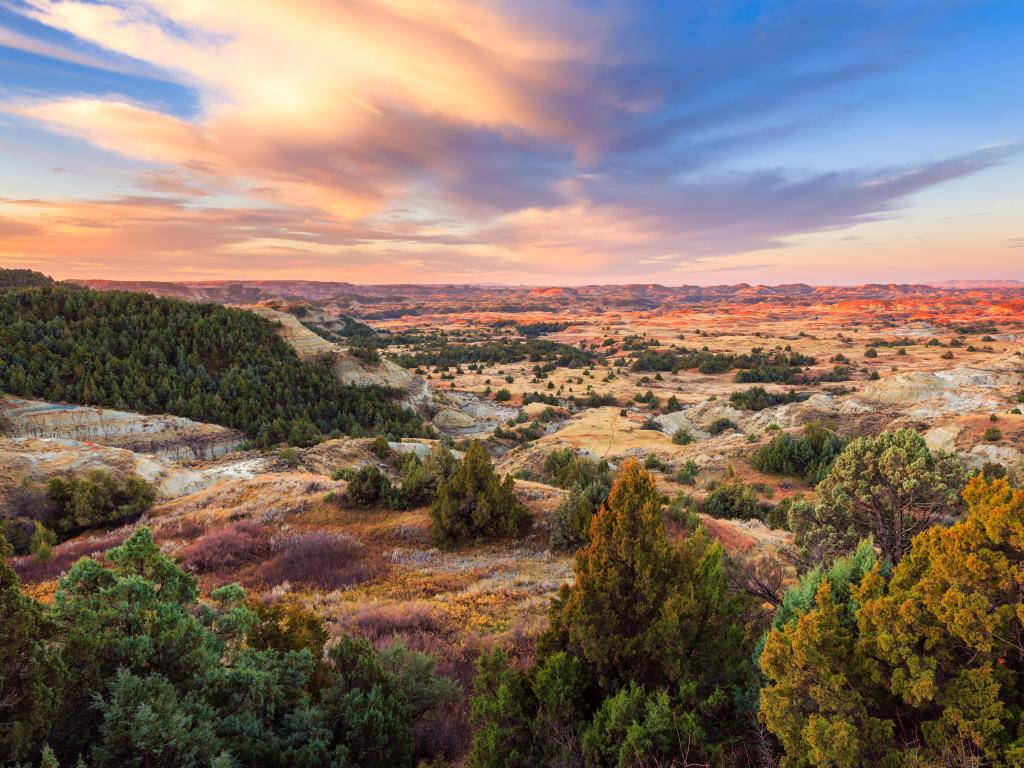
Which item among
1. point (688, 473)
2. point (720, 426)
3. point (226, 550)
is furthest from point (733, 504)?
point (720, 426)

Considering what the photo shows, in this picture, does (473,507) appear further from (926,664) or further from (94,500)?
(94,500)

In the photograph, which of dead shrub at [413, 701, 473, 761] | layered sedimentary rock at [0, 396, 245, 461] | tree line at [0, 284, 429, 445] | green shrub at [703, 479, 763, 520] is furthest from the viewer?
tree line at [0, 284, 429, 445]

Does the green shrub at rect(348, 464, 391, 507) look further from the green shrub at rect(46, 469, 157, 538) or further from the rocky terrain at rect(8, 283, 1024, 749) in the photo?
the green shrub at rect(46, 469, 157, 538)

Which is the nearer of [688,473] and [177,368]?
[688,473]

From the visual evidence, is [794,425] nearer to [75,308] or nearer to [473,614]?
[473,614]

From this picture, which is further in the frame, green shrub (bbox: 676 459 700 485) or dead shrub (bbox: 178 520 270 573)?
green shrub (bbox: 676 459 700 485)

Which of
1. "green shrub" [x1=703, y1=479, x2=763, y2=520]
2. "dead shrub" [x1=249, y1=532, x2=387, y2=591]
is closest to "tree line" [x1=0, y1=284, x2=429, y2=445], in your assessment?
"dead shrub" [x1=249, y1=532, x2=387, y2=591]

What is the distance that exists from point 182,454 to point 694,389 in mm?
58397

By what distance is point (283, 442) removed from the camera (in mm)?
38094

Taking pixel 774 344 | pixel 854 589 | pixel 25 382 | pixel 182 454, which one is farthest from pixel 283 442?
pixel 774 344

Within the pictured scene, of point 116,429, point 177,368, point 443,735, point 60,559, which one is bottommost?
point 60,559

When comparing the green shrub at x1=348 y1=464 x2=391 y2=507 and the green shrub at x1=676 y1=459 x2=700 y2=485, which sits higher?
the green shrub at x1=348 y1=464 x2=391 y2=507

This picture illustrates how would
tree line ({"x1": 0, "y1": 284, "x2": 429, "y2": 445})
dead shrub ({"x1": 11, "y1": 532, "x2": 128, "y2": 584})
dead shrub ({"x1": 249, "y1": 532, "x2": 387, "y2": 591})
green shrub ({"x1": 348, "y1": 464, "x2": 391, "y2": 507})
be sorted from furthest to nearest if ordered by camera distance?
tree line ({"x1": 0, "y1": 284, "x2": 429, "y2": 445}) → green shrub ({"x1": 348, "y1": 464, "x2": 391, "y2": 507}) → dead shrub ({"x1": 11, "y1": 532, "x2": 128, "y2": 584}) → dead shrub ({"x1": 249, "y1": 532, "x2": 387, "y2": 591})

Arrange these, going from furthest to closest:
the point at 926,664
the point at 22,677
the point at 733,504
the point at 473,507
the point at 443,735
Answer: the point at 733,504 → the point at 473,507 → the point at 443,735 → the point at 926,664 → the point at 22,677
